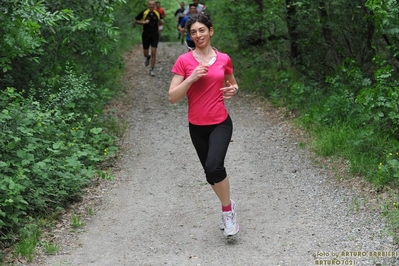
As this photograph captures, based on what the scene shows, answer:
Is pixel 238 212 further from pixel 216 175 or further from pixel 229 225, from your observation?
pixel 216 175

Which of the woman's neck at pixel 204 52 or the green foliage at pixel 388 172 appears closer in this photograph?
the woman's neck at pixel 204 52

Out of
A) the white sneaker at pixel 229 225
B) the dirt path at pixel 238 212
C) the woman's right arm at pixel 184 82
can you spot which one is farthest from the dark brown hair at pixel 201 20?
the dirt path at pixel 238 212

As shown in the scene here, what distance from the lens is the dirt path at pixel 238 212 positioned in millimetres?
5984

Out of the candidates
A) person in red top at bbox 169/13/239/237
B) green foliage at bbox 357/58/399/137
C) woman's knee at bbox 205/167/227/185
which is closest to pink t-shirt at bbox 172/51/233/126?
person in red top at bbox 169/13/239/237

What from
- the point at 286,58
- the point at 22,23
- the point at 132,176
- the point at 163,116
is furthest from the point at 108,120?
the point at 286,58

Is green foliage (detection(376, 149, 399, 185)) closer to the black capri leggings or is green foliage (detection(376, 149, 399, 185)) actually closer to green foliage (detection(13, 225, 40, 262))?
the black capri leggings

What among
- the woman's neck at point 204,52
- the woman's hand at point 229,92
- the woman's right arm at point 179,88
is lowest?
the woman's hand at point 229,92

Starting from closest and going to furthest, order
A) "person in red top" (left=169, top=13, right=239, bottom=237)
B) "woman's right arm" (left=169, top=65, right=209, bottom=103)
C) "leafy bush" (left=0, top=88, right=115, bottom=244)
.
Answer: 1. "woman's right arm" (left=169, top=65, right=209, bottom=103)
2. "person in red top" (left=169, top=13, right=239, bottom=237)
3. "leafy bush" (left=0, top=88, right=115, bottom=244)

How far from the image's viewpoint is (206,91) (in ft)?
19.5

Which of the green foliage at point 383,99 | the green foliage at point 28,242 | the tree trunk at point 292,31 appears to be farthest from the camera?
the tree trunk at point 292,31

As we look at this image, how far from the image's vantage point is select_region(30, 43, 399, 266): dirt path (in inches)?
236

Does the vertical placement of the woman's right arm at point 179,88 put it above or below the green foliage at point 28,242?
above

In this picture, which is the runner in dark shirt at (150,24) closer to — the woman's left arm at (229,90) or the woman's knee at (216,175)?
the woman's left arm at (229,90)

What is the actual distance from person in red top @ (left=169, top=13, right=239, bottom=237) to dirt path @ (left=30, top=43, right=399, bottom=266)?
797mm
